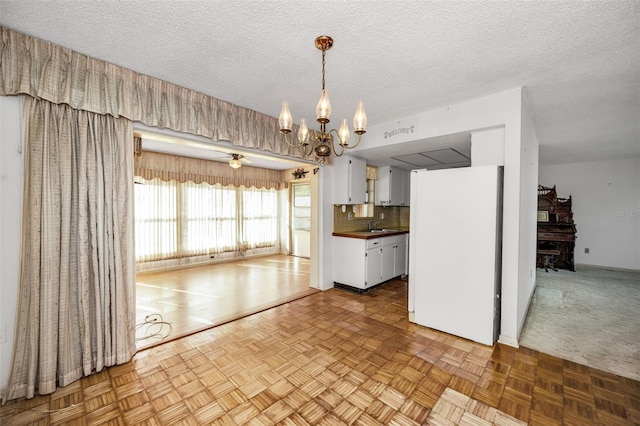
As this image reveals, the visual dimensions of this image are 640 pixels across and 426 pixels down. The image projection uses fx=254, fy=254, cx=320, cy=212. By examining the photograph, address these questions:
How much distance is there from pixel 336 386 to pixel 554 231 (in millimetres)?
6731

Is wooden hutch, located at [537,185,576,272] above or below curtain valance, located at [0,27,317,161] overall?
below

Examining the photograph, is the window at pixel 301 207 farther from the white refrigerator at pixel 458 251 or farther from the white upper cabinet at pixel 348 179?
the white refrigerator at pixel 458 251

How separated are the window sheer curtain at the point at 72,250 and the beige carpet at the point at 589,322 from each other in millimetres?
3949

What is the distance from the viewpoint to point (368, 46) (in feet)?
6.23

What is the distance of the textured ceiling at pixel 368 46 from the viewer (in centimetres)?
157

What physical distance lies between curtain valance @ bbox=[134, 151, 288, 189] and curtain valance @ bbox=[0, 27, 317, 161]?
A: 3.23m

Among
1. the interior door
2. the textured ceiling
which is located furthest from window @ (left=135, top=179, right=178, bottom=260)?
the textured ceiling

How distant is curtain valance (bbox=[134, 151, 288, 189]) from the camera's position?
5.16 metres

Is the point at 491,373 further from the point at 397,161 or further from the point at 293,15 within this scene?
the point at 397,161

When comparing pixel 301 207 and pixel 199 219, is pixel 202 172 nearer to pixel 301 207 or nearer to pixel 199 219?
pixel 199 219

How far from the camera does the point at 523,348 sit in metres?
2.52

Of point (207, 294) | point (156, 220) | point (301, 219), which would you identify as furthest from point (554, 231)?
point (156, 220)

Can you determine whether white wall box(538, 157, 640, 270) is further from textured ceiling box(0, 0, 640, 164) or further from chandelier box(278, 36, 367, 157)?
chandelier box(278, 36, 367, 157)

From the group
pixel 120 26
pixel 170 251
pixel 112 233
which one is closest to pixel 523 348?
pixel 112 233
